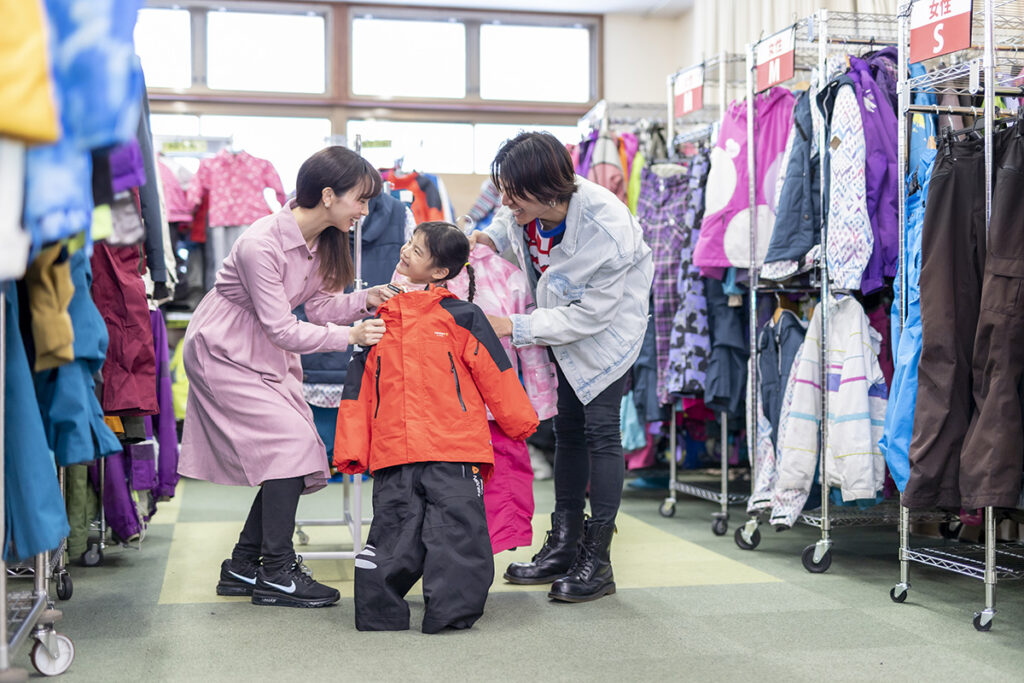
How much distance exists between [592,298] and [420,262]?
47 centimetres

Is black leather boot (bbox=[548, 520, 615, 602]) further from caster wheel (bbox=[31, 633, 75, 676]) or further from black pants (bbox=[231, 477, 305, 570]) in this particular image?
caster wheel (bbox=[31, 633, 75, 676])

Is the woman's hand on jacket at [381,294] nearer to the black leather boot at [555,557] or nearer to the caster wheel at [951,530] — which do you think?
the black leather boot at [555,557]

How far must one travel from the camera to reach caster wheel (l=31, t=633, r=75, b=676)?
80.5 inches

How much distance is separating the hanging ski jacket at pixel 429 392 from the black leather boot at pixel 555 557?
1.36 feet

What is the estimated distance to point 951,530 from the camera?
146 inches

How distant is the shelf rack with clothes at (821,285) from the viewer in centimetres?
321

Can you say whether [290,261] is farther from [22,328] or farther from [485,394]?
[22,328]

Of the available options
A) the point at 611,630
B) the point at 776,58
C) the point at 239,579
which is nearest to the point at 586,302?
the point at 611,630

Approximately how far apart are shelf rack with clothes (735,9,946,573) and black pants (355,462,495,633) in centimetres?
121

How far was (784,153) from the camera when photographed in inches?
141

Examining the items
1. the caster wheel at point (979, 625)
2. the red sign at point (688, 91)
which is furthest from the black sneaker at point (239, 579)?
the red sign at point (688, 91)

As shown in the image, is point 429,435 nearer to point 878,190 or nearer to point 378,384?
point 378,384

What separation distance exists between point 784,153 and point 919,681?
203 cm

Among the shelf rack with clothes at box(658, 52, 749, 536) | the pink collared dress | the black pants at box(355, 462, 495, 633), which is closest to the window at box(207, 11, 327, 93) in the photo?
the shelf rack with clothes at box(658, 52, 749, 536)
